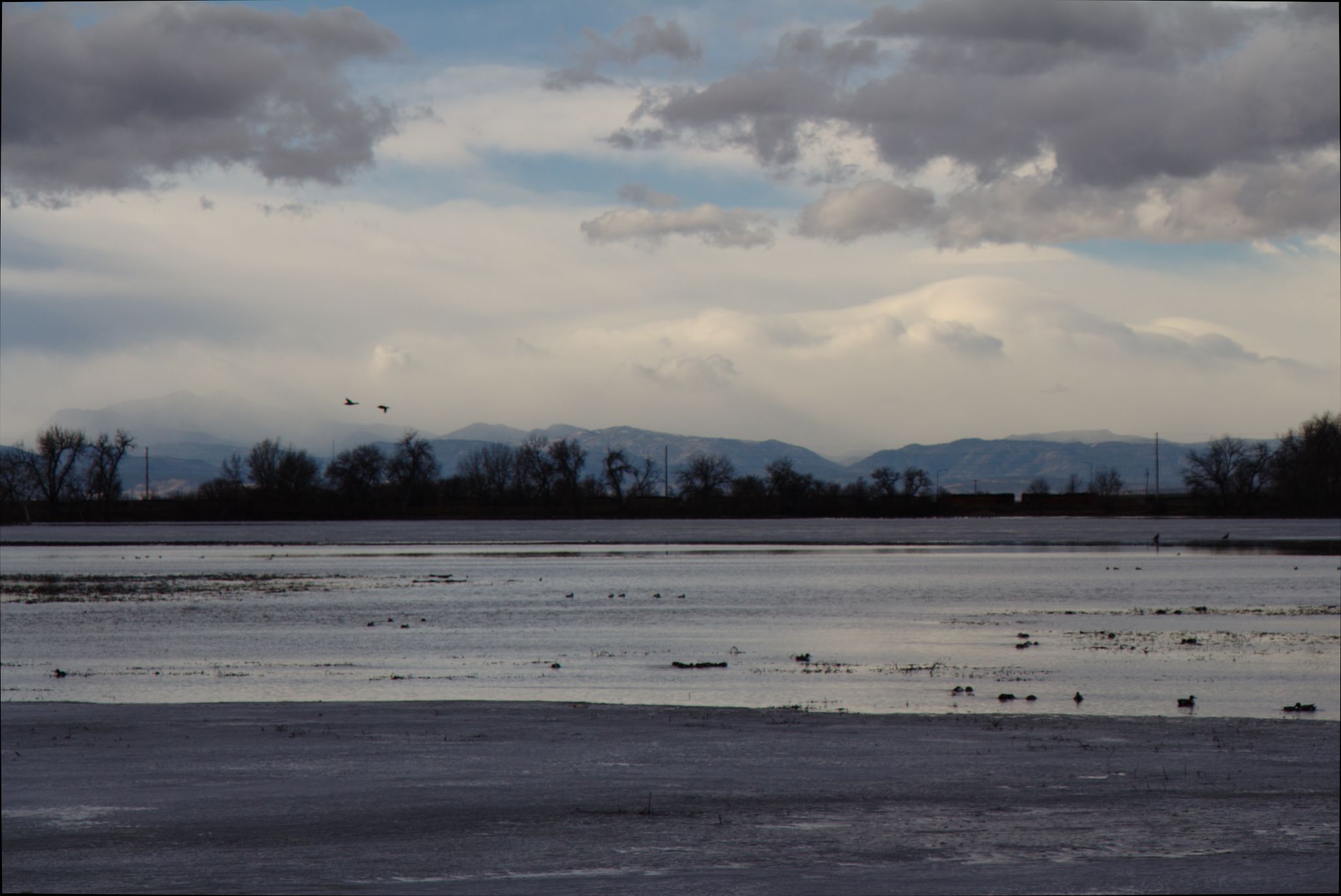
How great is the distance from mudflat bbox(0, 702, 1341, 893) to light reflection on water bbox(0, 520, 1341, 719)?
3.17 metres

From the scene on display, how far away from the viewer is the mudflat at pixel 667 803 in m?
10.3

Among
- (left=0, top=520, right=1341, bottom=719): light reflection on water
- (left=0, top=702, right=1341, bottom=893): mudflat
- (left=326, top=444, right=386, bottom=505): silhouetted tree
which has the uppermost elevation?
(left=326, top=444, right=386, bottom=505): silhouetted tree

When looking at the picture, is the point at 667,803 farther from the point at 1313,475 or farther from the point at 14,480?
the point at 14,480

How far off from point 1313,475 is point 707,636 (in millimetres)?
155954

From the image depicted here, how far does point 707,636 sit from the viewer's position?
31469mm

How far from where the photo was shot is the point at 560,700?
20.7 meters

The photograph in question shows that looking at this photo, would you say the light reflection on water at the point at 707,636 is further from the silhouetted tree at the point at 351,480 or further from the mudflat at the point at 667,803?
the silhouetted tree at the point at 351,480

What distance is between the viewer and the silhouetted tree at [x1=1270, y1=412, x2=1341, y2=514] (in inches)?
6491

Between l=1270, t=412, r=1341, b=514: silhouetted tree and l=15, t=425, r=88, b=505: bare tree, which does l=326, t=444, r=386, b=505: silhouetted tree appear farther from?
l=1270, t=412, r=1341, b=514: silhouetted tree

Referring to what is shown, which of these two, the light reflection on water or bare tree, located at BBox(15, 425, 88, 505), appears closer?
the light reflection on water

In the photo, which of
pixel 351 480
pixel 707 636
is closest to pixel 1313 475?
pixel 351 480

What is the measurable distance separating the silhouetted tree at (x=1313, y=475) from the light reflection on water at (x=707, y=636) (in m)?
115

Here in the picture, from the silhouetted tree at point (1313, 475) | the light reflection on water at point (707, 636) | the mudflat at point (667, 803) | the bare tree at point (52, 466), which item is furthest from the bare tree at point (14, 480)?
the mudflat at point (667, 803)

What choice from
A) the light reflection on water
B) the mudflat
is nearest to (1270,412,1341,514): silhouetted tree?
the light reflection on water
